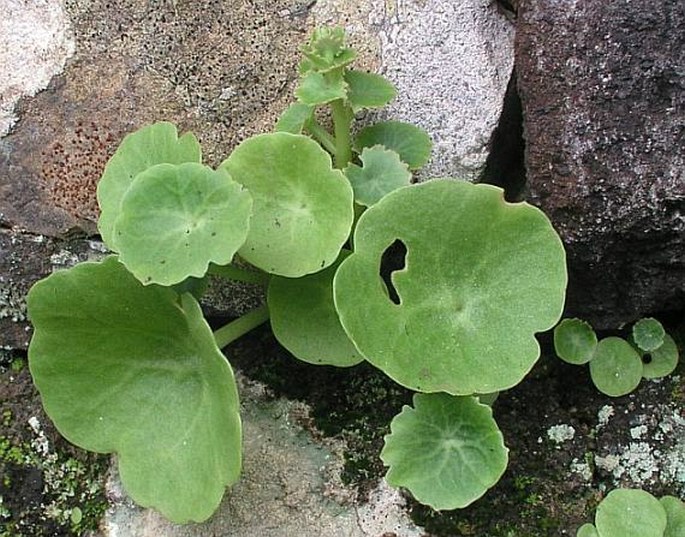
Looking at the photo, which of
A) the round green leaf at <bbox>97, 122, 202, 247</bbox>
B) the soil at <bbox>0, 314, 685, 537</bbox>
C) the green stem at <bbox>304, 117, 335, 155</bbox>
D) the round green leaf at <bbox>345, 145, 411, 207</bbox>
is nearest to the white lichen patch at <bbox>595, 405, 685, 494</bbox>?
the soil at <bbox>0, 314, 685, 537</bbox>

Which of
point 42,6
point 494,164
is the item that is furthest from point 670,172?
point 42,6

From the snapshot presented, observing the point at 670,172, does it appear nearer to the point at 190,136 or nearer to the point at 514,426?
the point at 514,426

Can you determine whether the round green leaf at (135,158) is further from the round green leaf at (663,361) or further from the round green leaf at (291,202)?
the round green leaf at (663,361)

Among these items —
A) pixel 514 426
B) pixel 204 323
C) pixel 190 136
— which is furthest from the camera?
pixel 514 426

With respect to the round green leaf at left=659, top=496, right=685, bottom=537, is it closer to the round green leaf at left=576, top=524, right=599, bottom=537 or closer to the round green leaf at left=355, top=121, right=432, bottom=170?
the round green leaf at left=576, top=524, right=599, bottom=537

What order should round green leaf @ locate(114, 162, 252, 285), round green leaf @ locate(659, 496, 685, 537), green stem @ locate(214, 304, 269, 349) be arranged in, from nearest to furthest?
round green leaf @ locate(114, 162, 252, 285) → round green leaf @ locate(659, 496, 685, 537) → green stem @ locate(214, 304, 269, 349)

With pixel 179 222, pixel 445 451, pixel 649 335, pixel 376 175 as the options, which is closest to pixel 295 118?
pixel 376 175
